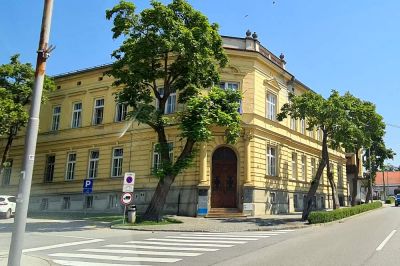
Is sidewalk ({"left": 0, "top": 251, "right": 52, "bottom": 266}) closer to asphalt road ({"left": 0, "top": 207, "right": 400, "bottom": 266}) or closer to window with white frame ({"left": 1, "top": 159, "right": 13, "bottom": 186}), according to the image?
asphalt road ({"left": 0, "top": 207, "right": 400, "bottom": 266})

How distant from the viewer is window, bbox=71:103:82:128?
114ft

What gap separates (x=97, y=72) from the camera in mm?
34188

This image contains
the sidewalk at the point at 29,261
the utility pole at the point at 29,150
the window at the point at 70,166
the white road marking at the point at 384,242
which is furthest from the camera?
the window at the point at 70,166

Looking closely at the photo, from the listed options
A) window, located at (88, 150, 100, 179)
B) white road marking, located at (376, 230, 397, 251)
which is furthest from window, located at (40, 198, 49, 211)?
white road marking, located at (376, 230, 397, 251)

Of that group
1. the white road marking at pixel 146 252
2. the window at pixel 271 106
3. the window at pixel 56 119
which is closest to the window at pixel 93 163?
the window at pixel 56 119

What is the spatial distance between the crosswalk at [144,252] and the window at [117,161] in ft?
55.4

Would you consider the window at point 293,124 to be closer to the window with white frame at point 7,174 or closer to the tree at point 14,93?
the tree at point 14,93

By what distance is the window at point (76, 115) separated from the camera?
3488 centimetres

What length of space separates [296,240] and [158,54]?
12.4 meters

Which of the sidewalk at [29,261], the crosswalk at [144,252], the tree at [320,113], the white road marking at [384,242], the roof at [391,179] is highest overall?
the roof at [391,179]

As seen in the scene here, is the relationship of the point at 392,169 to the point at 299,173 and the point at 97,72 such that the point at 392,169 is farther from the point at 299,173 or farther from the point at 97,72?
the point at 97,72

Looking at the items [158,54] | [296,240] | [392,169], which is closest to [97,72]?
[158,54]

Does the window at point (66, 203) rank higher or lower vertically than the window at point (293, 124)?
lower

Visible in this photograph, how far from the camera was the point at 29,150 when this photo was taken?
729 cm
